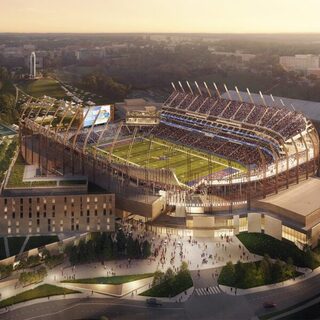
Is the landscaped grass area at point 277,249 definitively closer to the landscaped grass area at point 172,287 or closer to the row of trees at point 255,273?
the row of trees at point 255,273

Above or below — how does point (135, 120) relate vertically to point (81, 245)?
above

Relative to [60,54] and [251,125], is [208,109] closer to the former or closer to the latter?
[251,125]

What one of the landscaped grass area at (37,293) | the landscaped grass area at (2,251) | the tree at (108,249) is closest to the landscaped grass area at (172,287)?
the tree at (108,249)

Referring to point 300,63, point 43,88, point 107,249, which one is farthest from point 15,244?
point 300,63

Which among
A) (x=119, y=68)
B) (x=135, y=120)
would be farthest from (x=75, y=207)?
(x=119, y=68)

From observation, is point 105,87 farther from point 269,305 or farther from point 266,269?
point 269,305

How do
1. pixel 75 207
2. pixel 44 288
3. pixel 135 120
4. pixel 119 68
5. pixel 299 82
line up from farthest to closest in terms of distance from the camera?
pixel 119 68
pixel 299 82
pixel 135 120
pixel 75 207
pixel 44 288

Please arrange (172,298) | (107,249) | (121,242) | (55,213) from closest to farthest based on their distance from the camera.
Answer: (172,298), (107,249), (121,242), (55,213)

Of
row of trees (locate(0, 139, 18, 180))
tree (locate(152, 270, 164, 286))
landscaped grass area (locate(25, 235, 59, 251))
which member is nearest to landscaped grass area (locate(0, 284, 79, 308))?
landscaped grass area (locate(25, 235, 59, 251))
